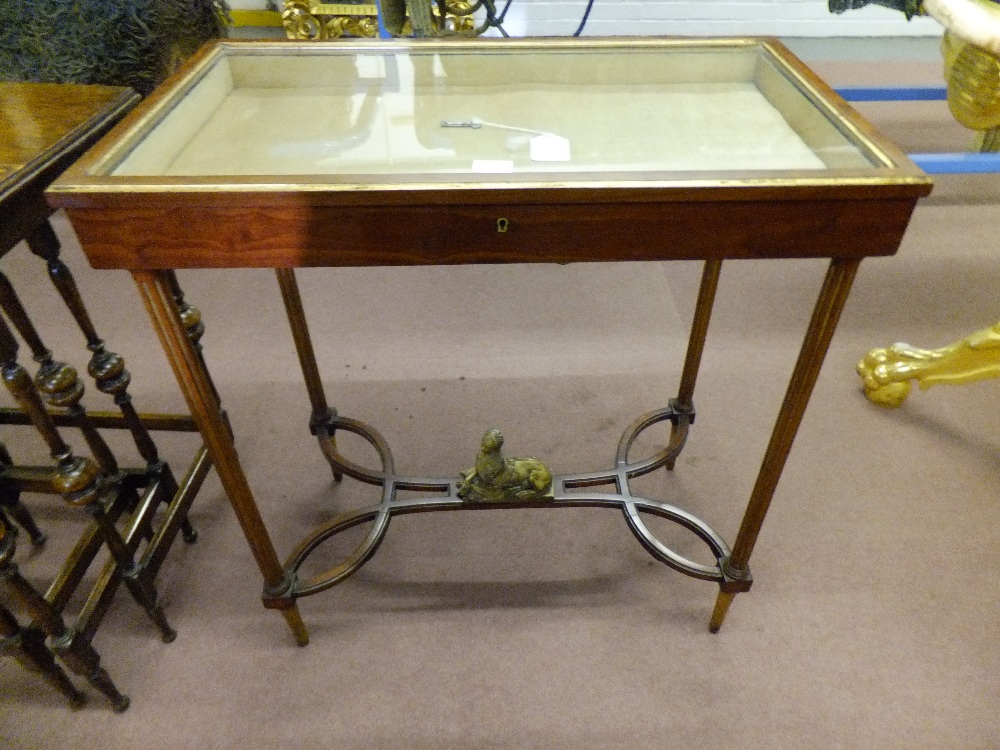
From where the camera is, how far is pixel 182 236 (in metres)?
0.76

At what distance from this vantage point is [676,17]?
142 inches

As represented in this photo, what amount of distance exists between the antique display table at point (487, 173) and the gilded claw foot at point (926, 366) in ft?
2.73

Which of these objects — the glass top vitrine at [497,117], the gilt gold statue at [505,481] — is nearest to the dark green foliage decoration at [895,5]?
the glass top vitrine at [497,117]

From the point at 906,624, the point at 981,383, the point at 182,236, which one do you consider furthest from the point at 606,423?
the point at 182,236

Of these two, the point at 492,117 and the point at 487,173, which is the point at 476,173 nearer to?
the point at 487,173

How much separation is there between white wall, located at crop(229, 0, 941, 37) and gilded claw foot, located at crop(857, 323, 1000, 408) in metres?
2.49

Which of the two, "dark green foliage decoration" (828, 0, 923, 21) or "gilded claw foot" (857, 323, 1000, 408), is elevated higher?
"dark green foliage decoration" (828, 0, 923, 21)

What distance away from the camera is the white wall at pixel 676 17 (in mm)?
3551

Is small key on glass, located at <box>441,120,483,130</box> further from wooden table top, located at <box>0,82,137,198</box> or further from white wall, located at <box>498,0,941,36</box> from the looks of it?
white wall, located at <box>498,0,941,36</box>

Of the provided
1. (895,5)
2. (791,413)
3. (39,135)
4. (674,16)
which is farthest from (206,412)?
(674,16)

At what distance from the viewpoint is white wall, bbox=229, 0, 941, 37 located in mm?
3551

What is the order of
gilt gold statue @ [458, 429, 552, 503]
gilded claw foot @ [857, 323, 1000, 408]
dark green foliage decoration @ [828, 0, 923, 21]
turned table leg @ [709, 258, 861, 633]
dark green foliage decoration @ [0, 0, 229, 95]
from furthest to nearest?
dark green foliage decoration @ [0, 0, 229, 95] < gilded claw foot @ [857, 323, 1000, 408] < dark green foliage decoration @ [828, 0, 923, 21] < gilt gold statue @ [458, 429, 552, 503] < turned table leg @ [709, 258, 861, 633]

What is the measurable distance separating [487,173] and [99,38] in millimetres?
1848

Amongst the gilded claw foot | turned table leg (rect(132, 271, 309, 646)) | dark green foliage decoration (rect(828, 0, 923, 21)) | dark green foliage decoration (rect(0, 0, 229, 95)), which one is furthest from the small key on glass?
dark green foliage decoration (rect(0, 0, 229, 95))
